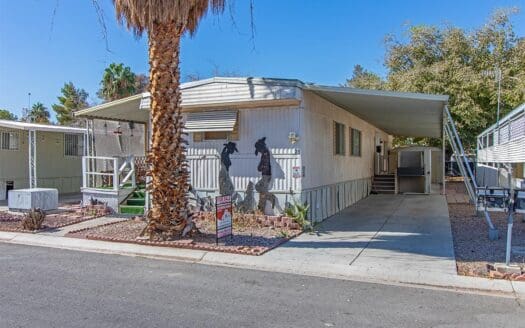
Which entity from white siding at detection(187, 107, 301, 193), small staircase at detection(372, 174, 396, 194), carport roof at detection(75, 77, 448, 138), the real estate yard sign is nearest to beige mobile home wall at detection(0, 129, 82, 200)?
carport roof at detection(75, 77, 448, 138)

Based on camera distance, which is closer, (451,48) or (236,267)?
(236,267)

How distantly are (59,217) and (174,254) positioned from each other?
19.9ft

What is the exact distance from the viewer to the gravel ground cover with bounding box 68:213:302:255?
8.38m

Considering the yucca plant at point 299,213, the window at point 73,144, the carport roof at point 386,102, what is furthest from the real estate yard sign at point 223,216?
the window at point 73,144

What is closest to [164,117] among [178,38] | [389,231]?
[178,38]

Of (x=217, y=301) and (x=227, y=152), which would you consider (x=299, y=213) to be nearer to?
(x=227, y=152)

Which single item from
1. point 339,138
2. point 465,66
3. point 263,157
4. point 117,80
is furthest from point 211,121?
point 117,80

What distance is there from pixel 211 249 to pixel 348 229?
375cm

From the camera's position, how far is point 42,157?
18984 mm

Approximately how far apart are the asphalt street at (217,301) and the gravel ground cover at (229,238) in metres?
1.28

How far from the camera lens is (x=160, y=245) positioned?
859 cm

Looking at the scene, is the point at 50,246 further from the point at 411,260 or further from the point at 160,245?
the point at 411,260

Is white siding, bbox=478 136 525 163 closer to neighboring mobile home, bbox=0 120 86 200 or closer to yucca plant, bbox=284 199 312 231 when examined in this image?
yucca plant, bbox=284 199 312 231

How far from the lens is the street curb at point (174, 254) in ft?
Answer: 19.1
